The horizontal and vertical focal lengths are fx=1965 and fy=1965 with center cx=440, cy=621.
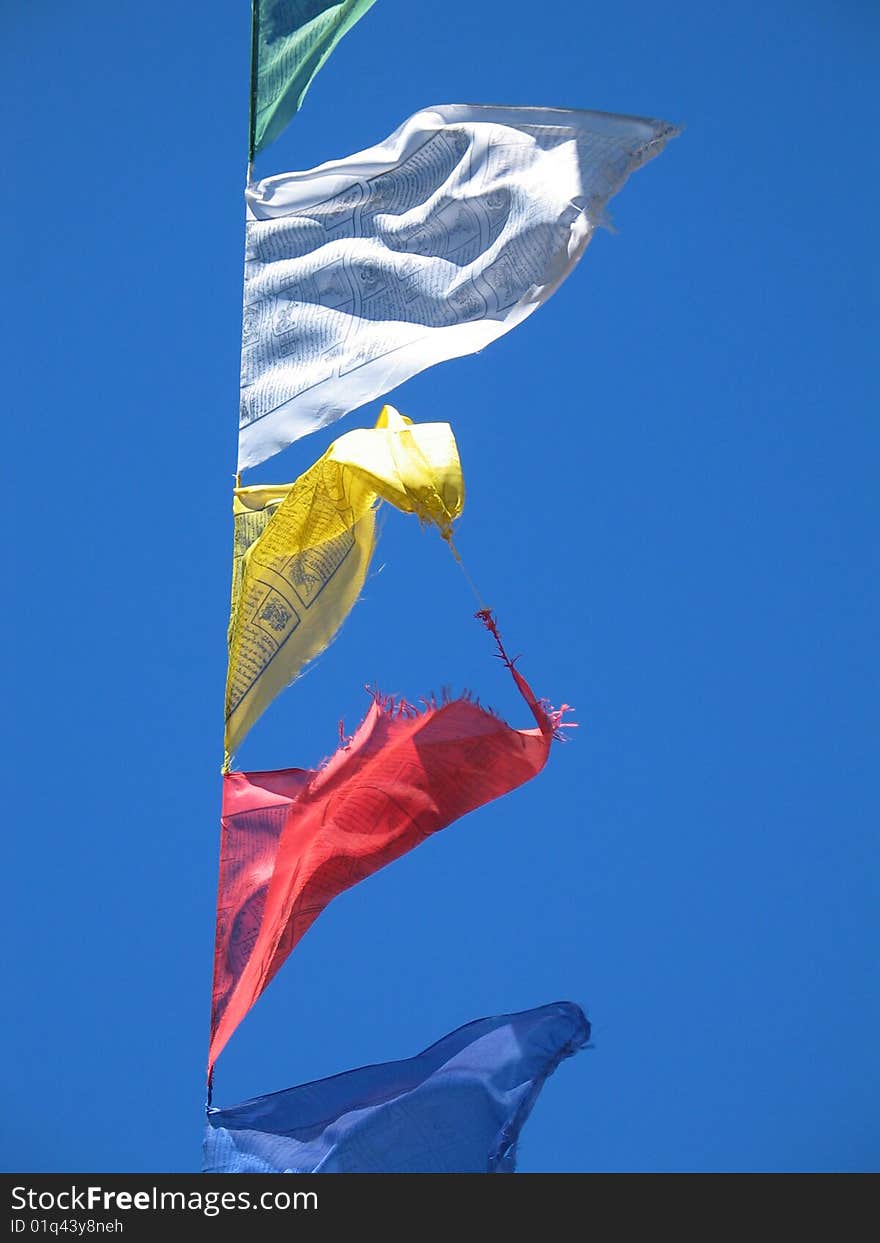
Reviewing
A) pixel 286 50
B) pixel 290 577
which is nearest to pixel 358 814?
pixel 290 577

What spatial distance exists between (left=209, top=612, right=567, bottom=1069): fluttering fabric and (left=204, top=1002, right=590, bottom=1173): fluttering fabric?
24.5 inches

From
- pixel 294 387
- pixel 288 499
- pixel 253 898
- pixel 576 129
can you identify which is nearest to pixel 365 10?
pixel 576 129

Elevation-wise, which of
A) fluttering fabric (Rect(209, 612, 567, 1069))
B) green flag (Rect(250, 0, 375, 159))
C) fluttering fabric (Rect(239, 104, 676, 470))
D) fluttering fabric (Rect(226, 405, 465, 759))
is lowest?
fluttering fabric (Rect(209, 612, 567, 1069))

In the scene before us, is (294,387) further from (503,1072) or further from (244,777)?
(503,1072)

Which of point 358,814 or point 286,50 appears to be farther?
point 286,50

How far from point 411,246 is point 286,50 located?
194 cm

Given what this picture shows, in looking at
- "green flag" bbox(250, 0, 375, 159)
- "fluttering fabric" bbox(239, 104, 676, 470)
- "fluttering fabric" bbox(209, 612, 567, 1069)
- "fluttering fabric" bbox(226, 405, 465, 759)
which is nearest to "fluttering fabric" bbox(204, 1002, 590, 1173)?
"fluttering fabric" bbox(209, 612, 567, 1069)

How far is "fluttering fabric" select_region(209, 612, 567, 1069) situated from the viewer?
44.1ft

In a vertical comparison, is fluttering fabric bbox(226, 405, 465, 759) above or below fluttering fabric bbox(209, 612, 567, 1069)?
above

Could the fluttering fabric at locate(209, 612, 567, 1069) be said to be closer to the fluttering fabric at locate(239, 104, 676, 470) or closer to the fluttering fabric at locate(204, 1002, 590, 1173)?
the fluttering fabric at locate(204, 1002, 590, 1173)

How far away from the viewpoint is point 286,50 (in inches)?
615

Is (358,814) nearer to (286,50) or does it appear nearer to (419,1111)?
(419,1111)

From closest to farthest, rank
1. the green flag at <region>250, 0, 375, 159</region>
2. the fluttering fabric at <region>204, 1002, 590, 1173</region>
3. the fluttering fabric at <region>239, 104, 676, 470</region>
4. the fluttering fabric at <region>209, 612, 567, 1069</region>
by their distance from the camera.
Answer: the fluttering fabric at <region>204, 1002, 590, 1173</region>, the fluttering fabric at <region>209, 612, 567, 1069</region>, the fluttering fabric at <region>239, 104, 676, 470</region>, the green flag at <region>250, 0, 375, 159</region>

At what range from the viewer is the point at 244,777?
1437 cm
